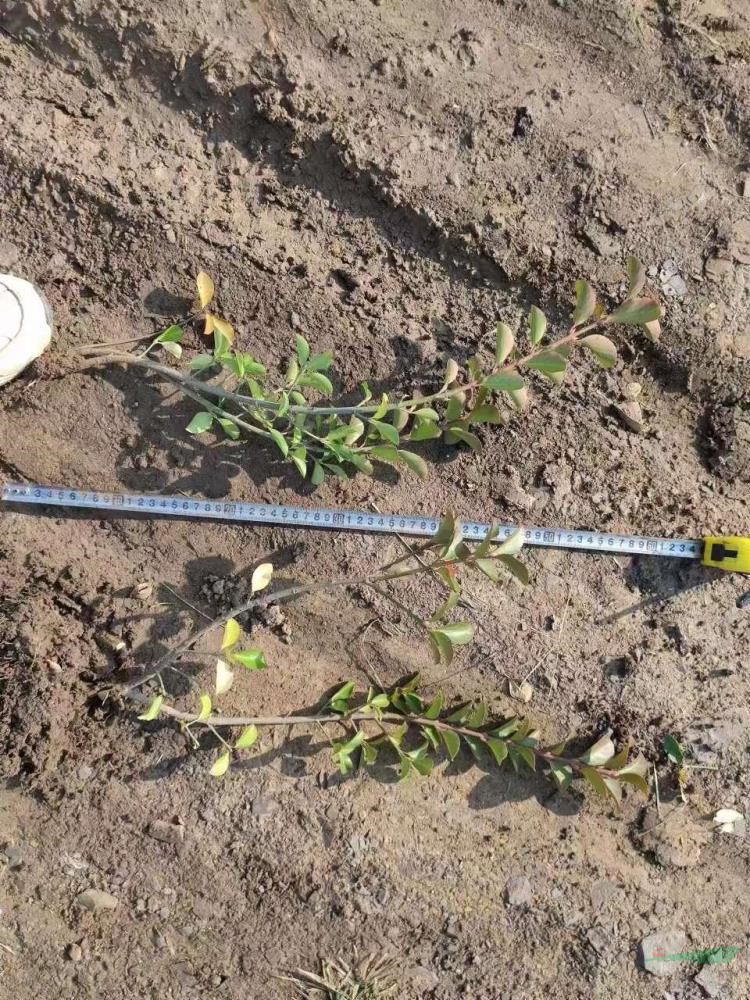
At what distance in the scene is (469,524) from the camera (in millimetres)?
2809

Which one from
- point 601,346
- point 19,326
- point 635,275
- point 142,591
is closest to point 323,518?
point 142,591

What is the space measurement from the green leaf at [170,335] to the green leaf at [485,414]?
3.73 ft

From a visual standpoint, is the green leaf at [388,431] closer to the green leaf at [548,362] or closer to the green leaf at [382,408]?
the green leaf at [382,408]

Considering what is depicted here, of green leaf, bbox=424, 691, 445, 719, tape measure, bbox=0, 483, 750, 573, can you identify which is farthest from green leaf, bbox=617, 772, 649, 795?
tape measure, bbox=0, 483, 750, 573

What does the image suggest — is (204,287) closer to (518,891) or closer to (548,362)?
(548,362)

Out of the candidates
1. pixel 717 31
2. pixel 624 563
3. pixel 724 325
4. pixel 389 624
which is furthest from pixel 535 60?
pixel 389 624

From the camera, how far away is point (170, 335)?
2.69 meters

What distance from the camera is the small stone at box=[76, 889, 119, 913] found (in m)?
2.63

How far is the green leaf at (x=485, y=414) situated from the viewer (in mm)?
2570

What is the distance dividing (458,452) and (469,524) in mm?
287

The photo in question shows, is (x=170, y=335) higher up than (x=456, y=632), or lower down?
higher up

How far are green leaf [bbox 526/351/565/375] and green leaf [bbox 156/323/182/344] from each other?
130 centimetres

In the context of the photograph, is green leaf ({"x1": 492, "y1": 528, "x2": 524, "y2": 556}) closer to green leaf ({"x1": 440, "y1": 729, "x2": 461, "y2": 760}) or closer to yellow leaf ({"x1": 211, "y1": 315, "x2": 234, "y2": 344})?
green leaf ({"x1": 440, "y1": 729, "x2": 461, "y2": 760})

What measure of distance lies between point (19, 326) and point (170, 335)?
521 millimetres
